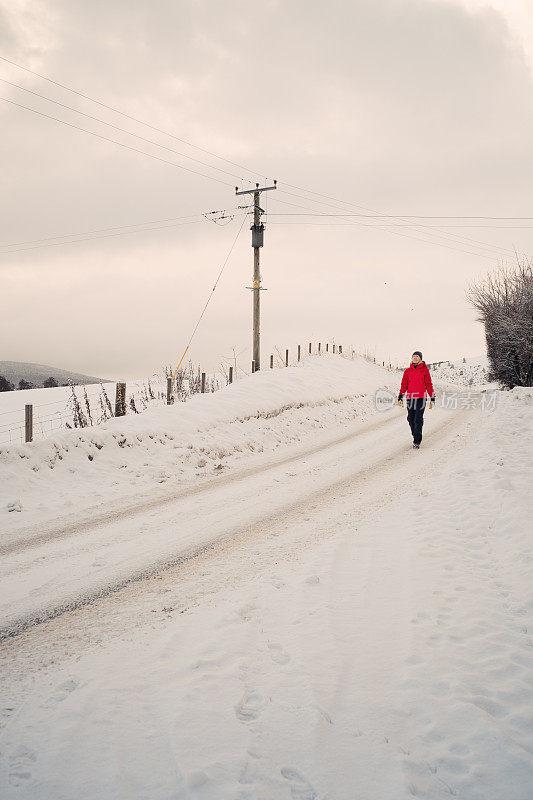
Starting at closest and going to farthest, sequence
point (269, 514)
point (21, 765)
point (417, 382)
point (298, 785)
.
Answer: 1. point (298, 785)
2. point (21, 765)
3. point (269, 514)
4. point (417, 382)

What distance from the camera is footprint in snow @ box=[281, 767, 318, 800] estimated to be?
6.33ft

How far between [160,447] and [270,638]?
7.00m

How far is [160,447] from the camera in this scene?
9.60 metres

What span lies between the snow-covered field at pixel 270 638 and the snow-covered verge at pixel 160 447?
0.12 m

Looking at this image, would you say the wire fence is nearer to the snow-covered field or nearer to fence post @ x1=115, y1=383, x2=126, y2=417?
fence post @ x1=115, y1=383, x2=126, y2=417

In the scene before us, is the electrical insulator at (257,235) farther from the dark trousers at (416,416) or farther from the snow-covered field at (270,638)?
the snow-covered field at (270,638)

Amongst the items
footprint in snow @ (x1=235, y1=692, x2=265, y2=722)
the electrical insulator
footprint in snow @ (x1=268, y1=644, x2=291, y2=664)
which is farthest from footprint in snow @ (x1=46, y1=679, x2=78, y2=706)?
the electrical insulator

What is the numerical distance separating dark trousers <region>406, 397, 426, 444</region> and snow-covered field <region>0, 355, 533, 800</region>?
95.1 inches

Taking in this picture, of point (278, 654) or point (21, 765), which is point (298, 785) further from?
point (21, 765)

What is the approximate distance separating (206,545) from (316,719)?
9.14 ft

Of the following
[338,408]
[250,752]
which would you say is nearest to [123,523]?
[250,752]

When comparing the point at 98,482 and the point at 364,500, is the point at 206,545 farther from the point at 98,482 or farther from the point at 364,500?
the point at 98,482

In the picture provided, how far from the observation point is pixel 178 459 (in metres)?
9.27

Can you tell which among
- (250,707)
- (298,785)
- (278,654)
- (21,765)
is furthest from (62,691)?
(298,785)
